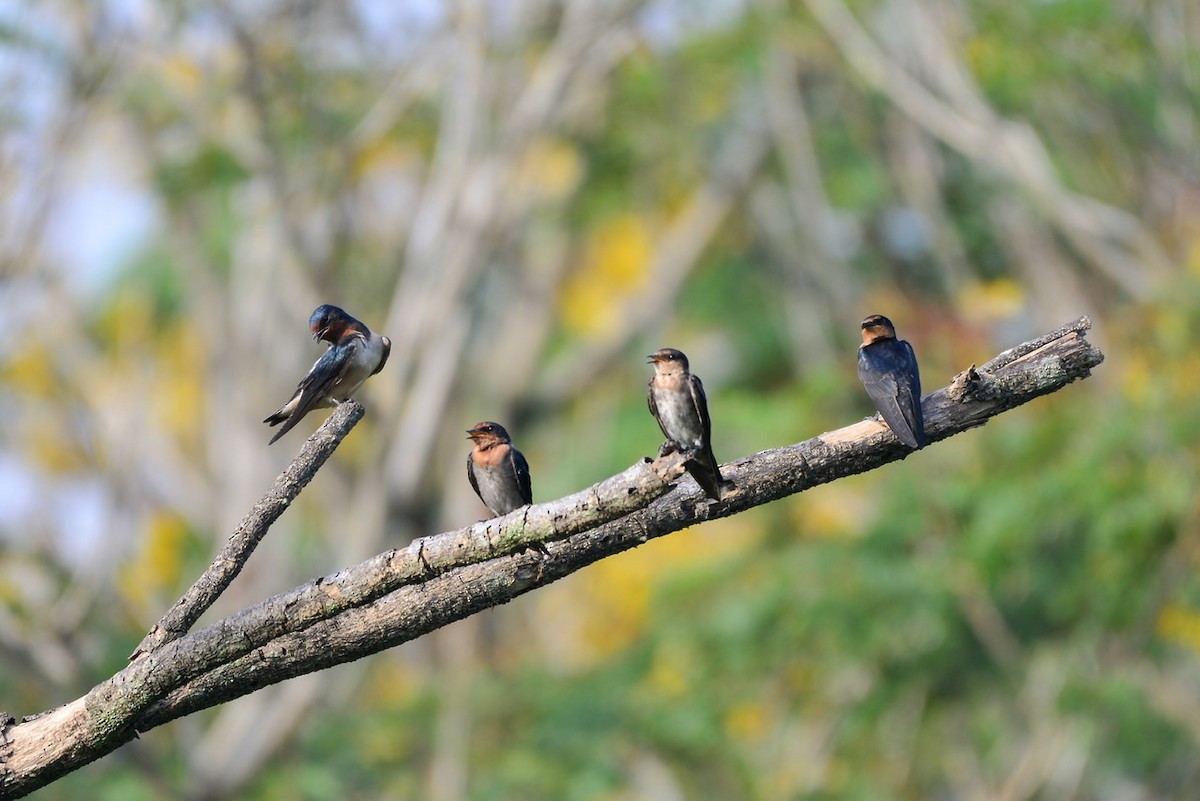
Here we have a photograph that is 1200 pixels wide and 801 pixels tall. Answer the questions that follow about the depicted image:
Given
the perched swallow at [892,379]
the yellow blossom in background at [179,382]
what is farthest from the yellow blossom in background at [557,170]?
the perched swallow at [892,379]

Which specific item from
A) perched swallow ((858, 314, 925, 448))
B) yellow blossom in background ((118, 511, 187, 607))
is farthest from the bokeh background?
perched swallow ((858, 314, 925, 448))

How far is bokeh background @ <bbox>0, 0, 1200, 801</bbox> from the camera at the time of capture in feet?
46.5

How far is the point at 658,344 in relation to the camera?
21.9 m

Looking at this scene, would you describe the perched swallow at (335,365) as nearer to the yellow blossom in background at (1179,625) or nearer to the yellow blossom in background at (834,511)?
the yellow blossom in background at (1179,625)

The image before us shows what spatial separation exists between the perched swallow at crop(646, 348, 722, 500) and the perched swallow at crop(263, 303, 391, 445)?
798mm

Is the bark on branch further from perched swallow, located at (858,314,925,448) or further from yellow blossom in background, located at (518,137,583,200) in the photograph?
yellow blossom in background, located at (518,137,583,200)

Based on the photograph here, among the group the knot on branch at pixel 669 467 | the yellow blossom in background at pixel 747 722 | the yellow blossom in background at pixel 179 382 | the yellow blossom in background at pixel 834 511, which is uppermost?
the yellow blossom in background at pixel 179 382

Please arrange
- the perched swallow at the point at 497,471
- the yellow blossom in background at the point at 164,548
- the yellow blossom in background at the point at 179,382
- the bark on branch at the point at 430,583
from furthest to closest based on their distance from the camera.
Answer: the yellow blossom in background at the point at 179,382
the yellow blossom in background at the point at 164,548
the perched swallow at the point at 497,471
the bark on branch at the point at 430,583

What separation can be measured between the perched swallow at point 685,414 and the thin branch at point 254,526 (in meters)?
0.86

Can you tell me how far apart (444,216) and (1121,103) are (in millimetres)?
6729

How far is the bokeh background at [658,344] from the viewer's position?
14.2 meters

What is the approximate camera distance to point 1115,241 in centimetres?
1495

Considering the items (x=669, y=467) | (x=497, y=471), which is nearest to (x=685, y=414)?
(x=669, y=467)

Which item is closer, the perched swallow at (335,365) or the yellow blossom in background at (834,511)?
the perched swallow at (335,365)
